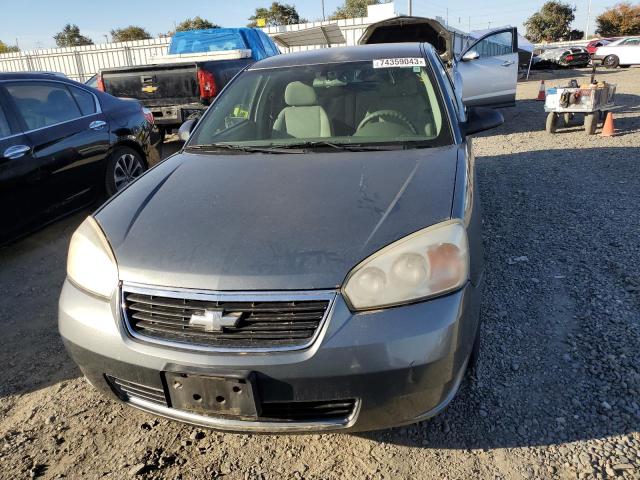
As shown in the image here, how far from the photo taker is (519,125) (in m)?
9.62

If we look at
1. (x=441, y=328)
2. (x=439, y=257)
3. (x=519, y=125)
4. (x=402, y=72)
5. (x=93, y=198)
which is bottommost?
(x=519, y=125)

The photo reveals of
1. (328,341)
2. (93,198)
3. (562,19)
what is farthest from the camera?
(562,19)

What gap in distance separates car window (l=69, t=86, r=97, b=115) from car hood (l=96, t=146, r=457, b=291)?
9.04 ft

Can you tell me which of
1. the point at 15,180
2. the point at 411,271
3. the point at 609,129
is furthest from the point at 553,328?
the point at 609,129

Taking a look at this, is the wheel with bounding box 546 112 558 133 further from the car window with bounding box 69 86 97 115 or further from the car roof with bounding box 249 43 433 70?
the car window with bounding box 69 86 97 115

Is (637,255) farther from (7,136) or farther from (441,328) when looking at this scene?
(7,136)

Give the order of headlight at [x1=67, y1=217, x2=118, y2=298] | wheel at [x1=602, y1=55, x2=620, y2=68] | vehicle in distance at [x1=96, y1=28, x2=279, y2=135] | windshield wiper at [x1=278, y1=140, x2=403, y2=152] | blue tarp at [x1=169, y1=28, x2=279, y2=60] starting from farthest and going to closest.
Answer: wheel at [x1=602, y1=55, x2=620, y2=68] → blue tarp at [x1=169, y1=28, x2=279, y2=60] → vehicle in distance at [x1=96, y1=28, x2=279, y2=135] → windshield wiper at [x1=278, y1=140, x2=403, y2=152] → headlight at [x1=67, y1=217, x2=118, y2=298]

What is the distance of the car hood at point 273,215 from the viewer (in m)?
1.74

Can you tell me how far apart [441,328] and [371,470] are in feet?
2.35

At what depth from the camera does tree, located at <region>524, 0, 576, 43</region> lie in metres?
55.8

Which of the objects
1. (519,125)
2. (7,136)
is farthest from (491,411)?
(519,125)

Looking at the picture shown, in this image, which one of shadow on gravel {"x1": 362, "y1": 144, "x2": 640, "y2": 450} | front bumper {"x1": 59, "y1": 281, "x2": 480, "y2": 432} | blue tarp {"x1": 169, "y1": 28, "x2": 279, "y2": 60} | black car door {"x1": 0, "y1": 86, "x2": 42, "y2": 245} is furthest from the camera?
blue tarp {"x1": 169, "y1": 28, "x2": 279, "y2": 60}

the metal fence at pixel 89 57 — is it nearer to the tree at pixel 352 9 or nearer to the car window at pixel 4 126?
the car window at pixel 4 126

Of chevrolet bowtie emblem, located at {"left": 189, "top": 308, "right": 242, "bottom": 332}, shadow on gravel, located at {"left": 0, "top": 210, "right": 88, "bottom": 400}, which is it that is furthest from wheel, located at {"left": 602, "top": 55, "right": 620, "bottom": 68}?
chevrolet bowtie emblem, located at {"left": 189, "top": 308, "right": 242, "bottom": 332}
